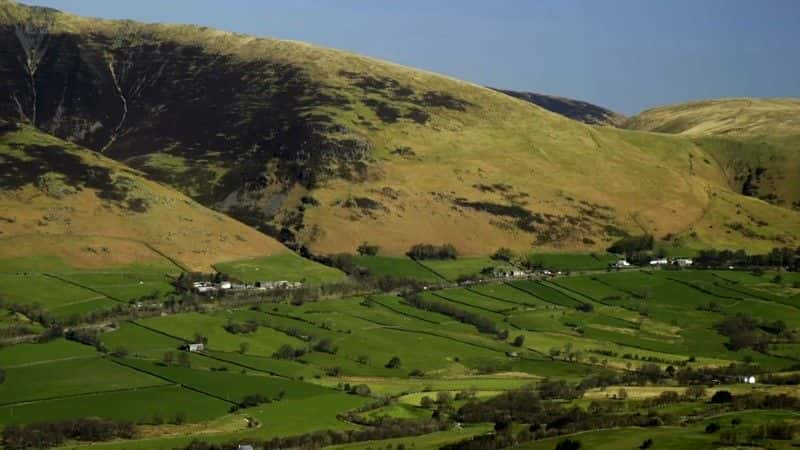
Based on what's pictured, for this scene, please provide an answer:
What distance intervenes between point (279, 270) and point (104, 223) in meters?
26.2

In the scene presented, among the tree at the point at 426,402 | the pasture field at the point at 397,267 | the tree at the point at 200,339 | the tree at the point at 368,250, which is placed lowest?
the tree at the point at 200,339

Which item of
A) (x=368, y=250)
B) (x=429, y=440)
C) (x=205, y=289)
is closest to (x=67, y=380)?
(x=429, y=440)

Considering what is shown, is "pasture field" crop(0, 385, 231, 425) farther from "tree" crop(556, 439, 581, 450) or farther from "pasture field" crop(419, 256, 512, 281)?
"pasture field" crop(419, 256, 512, 281)

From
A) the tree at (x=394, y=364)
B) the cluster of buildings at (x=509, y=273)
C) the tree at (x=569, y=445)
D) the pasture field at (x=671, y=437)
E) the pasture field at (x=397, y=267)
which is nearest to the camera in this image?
the pasture field at (x=671, y=437)

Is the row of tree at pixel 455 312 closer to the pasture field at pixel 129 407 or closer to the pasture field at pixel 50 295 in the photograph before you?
the pasture field at pixel 50 295

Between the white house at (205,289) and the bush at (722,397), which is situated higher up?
the bush at (722,397)

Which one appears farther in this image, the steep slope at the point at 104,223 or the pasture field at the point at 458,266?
the pasture field at the point at 458,266

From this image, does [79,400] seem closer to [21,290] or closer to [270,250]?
→ [21,290]

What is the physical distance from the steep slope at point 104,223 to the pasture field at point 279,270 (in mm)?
2739

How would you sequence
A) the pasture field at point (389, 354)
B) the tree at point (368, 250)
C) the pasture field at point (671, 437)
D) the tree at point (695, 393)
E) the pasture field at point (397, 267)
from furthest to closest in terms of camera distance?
the tree at point (368, 250) → the pasture field at point (397, 267) → the tree at point (695, 393) → the pasture field at point (389, 354) → the pasture field at point (671, 437)

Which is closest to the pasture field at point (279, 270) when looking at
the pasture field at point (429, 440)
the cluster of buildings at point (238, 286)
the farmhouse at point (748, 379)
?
the cluster of buildings at point (238, 286)

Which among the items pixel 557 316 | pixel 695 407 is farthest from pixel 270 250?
pixel 695 407

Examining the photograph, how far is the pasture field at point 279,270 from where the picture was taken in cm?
17550

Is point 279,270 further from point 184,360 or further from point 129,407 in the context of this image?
point 129,407
